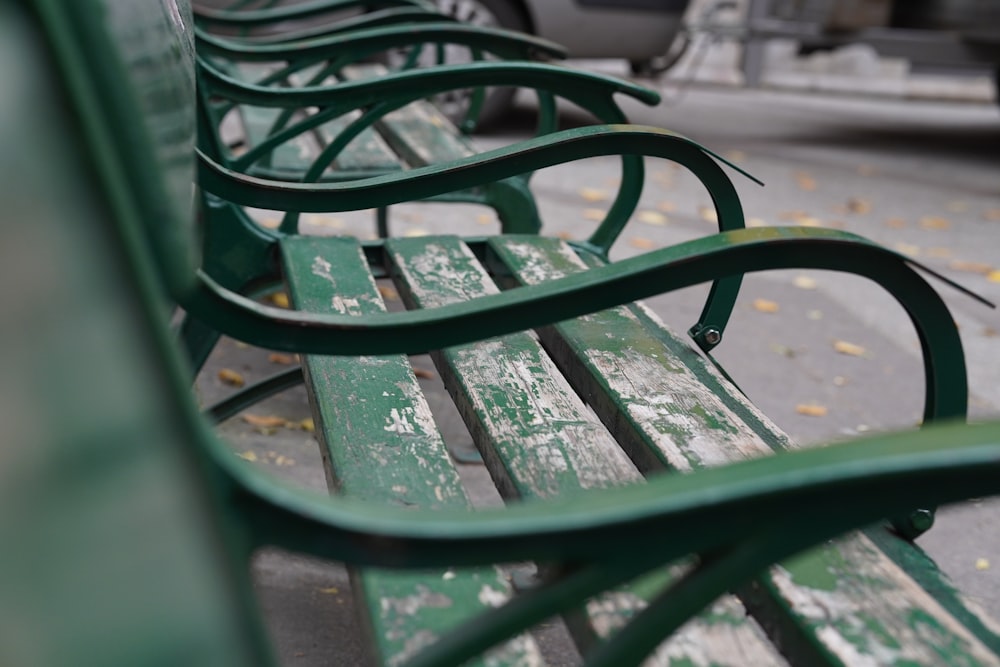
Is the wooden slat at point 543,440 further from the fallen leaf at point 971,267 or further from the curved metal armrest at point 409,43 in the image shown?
the fallen leaf at point 971,267

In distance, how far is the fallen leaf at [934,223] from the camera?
4828 mm

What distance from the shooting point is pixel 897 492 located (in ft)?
2.23

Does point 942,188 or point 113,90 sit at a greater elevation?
point 113,90

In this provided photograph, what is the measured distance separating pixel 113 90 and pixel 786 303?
3.26 metres

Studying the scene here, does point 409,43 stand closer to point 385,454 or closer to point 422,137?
point 422,137

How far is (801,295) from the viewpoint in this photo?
12.3 feet

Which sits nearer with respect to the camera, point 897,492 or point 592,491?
point 897,492

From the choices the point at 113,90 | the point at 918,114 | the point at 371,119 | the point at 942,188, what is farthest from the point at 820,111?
the point at 113,90

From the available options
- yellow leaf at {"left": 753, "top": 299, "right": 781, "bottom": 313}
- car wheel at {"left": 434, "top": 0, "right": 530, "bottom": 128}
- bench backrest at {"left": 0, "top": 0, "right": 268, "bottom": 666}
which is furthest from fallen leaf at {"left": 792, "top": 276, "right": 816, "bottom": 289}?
bench backrest at {"left": 0, "top": 0, "right": 268, "bottom": 666}

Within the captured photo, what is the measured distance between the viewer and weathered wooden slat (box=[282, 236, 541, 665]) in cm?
90

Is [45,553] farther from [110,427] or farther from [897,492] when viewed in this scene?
[897,492]

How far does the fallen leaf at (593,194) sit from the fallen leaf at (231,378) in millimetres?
2283

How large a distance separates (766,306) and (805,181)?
84.2 inches

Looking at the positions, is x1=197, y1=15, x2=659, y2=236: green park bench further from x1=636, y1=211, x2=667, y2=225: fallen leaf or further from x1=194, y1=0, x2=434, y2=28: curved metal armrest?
x1=636, y1=211, x2=667, y2=225: fallen leaf
